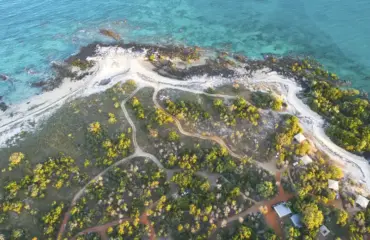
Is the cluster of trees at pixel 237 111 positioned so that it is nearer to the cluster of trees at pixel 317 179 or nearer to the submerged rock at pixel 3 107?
the cluster of trees at pixel 317 179

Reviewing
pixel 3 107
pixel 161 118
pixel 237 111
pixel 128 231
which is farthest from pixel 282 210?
pixel 3 107

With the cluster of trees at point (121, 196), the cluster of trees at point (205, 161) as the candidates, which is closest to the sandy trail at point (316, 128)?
the cluster of trees at point (205, 161)

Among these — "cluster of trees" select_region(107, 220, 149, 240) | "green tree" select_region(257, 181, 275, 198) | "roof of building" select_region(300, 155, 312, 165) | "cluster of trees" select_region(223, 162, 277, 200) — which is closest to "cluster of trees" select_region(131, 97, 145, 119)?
"cluster of trees" select_region(223, 162, 277, 200)

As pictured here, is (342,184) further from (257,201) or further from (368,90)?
(368,90)

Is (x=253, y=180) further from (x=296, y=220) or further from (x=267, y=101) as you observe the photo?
(x=267, y=101)

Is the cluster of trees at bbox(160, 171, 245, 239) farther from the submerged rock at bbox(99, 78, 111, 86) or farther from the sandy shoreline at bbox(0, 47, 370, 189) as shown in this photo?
the submerged rock at bbox(99, 78, 111, 86)

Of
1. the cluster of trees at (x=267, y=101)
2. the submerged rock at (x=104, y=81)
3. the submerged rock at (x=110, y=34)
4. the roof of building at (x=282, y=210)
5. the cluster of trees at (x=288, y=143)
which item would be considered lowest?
the roof of building at (x=282, y=210)
